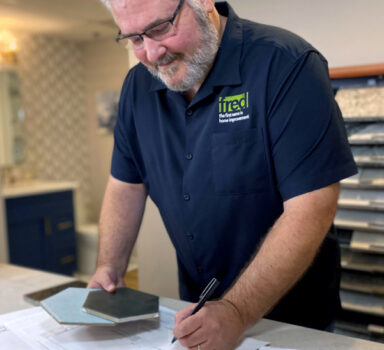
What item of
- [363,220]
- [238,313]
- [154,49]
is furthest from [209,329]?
[363,220]

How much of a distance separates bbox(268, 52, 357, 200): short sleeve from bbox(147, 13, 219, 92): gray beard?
0.73ft

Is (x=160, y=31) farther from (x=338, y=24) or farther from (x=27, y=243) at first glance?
(x=27, y=243)

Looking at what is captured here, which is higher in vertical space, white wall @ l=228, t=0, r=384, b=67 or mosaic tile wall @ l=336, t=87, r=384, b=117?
white wall @ l=228, t=0, r=384, b=67

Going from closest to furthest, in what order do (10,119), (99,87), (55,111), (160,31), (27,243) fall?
(160,31) < (27,243) < (10,119) < (55,111) < (99,87)

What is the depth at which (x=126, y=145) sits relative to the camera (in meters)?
1.47

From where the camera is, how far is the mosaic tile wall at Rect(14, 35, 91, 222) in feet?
16.6

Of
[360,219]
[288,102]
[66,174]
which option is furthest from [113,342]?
[66,174]

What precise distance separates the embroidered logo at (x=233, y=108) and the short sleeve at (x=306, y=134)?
0.08m

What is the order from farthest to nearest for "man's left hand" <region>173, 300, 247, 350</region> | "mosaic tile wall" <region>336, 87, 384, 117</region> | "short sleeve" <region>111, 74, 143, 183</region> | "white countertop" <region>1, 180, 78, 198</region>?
"white countertop" <region>1, 180, 78, 198</region> < "mosaic tile wall" <region>336, 87, 384, 117</region> < "short sleeve" <region>111, 74, 143, 183</region> < "man's left hand" <region>173, 300, 247, 350</region>

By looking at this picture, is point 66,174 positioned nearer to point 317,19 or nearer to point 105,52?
point 105,52

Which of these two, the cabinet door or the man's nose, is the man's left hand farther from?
the cabinet door

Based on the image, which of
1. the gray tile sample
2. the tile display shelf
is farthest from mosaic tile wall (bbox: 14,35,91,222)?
the gray tile sample

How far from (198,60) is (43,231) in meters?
3.72

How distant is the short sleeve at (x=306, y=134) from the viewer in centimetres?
104
